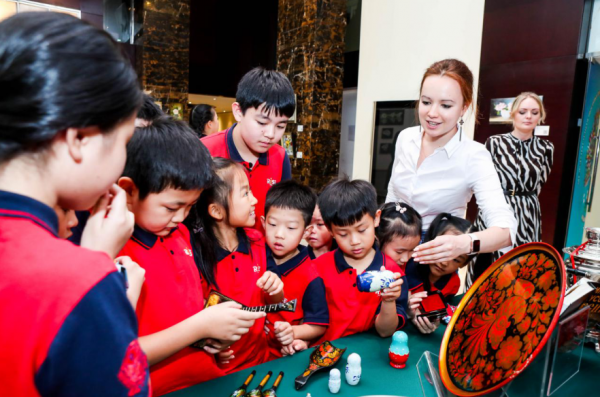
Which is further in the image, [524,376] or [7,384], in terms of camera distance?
[524,376]

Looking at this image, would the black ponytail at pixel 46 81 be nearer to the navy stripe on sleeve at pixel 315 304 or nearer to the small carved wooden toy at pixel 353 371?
the small carved wooden toy at pixel 353 371

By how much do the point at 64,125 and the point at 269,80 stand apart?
4.71 ft

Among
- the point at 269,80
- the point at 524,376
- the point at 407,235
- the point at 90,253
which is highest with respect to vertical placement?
the point at 269,80

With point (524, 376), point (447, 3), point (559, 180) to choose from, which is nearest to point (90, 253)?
point (524, 376)

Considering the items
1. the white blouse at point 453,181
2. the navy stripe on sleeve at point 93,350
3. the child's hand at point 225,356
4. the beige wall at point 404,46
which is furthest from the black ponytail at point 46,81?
the beige wall at point 404,46

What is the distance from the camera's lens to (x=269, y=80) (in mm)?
1858

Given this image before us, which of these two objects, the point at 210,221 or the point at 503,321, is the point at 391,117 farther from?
the point at 503,321

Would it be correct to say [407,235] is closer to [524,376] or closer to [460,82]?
[460,82]

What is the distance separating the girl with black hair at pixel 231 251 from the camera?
142 centimetres

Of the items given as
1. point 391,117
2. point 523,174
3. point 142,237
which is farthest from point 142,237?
point 391,117

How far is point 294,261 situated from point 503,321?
0.83 metres

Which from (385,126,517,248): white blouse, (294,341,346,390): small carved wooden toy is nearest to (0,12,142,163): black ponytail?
(294,341,346,390): small carved wooden toy

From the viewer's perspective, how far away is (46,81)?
1.63 feet

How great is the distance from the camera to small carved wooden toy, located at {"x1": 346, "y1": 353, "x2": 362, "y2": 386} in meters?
1.08
